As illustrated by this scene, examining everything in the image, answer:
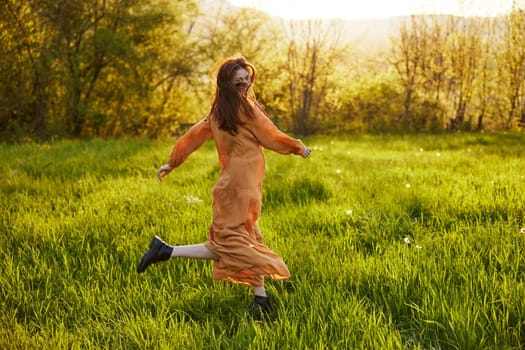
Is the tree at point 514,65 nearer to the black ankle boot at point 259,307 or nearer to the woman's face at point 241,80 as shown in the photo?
the woman's face at point 241,80

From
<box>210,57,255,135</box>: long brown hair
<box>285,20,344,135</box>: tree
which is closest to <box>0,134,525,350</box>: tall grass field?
<box>210,57,255,135</box>: long brown hair

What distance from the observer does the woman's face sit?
257 cm

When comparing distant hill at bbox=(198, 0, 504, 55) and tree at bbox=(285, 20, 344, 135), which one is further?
distant hill at bbox=(198, 0, 504, 55)

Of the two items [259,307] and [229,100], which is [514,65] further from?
[259,307]

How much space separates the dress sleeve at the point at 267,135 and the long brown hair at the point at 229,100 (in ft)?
0.22

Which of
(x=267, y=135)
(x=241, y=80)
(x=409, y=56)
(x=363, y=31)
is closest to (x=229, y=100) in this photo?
(x=241, y=80)

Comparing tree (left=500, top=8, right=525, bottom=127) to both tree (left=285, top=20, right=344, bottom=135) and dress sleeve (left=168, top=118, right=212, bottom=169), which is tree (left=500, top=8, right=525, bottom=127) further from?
dress sleeve (left=168, top=118, right=212, bottom=169)

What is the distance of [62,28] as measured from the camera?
10984 millimetres

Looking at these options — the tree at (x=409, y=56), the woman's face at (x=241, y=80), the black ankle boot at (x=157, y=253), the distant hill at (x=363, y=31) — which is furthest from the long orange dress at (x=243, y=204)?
the tree at (x=409, y=56)

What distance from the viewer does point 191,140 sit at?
2.86 meters

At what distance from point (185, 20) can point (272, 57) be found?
3406 mm

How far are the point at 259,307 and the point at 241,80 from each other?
4.44 ft

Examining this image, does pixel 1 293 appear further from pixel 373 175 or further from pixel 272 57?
pixel 272 57

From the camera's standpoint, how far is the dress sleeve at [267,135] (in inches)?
101
